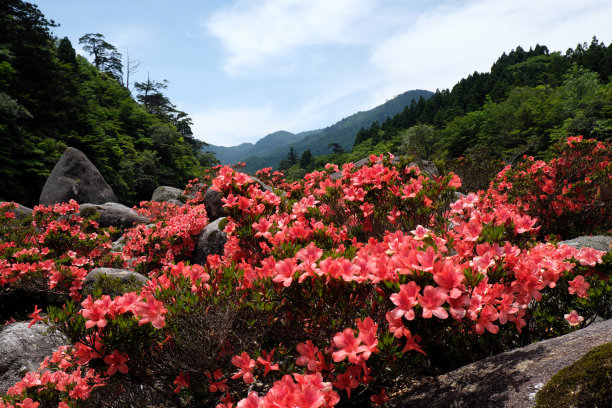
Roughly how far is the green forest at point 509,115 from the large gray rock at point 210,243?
3.89 m

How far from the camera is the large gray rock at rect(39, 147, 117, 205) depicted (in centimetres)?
1494

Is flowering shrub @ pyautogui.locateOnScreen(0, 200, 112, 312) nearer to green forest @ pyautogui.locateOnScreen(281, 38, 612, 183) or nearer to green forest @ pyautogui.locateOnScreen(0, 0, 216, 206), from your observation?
green forest @ pyautogui.locateOnScreen(281, 38, 612, 183)

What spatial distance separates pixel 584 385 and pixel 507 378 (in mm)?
345

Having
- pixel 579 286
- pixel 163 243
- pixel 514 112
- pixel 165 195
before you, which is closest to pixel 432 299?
pixel 579 286

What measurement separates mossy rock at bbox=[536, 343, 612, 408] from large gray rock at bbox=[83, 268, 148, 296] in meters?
4.24

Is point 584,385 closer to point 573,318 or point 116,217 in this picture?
point 573,318

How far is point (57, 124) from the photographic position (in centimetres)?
2052

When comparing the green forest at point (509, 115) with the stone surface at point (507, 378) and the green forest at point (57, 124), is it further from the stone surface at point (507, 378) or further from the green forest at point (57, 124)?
the green forest at point (57, 124)

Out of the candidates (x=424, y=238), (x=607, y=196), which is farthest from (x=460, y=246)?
(x=607, y=196)

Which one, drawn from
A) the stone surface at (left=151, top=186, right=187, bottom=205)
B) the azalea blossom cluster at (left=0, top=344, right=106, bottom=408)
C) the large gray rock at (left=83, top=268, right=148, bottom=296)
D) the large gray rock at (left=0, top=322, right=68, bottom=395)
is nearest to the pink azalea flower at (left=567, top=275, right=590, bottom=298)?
the azalea blossom cluster at (left=0, top=344, right=106, bottom=408)

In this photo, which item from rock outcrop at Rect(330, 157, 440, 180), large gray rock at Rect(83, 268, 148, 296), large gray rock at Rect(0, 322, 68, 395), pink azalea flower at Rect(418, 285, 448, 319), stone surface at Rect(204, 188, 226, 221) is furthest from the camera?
stone surface at Rect(204, 188, 226, 221)

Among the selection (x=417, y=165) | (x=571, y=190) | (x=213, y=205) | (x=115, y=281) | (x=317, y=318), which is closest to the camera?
(x=317, y=318)

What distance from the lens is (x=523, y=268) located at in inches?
62.7

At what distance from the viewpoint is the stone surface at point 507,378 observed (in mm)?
1365
